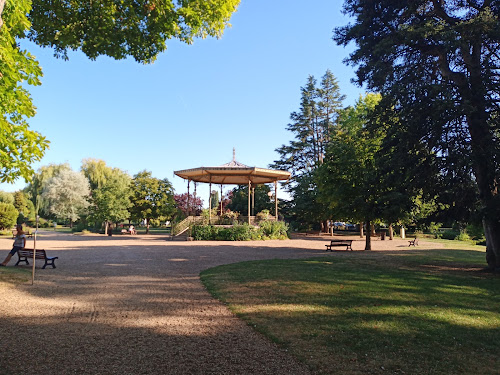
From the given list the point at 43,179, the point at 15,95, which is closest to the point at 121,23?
the point at 15,95

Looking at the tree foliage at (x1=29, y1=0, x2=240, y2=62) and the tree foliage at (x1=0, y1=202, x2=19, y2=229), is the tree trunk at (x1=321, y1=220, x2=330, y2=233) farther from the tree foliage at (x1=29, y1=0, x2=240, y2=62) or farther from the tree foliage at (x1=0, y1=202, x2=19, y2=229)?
the tree foliage at (x1=29, y1=0, x2=240, y2=62)

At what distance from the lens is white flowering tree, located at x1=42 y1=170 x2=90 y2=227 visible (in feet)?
154

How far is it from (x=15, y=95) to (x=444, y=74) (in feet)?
43.7

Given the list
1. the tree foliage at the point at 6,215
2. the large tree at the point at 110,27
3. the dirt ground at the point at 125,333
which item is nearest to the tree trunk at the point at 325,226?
the tree foliage at the point at 6,215

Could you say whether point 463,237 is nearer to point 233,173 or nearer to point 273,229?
point 273,229

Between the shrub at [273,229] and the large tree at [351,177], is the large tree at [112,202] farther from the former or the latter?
the large tree at [351,177]

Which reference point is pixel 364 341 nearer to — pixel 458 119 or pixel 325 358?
pixel 325 358

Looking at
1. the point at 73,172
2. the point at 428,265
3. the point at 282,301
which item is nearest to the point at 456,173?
the point at 428,265

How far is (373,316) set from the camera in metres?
5.56

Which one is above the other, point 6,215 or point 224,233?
point 6,215

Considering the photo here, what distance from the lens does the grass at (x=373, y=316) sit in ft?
12.7

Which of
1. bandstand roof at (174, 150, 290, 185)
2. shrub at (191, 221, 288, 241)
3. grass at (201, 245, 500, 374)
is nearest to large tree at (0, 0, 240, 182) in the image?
grass at (201, 245, 500, 374)

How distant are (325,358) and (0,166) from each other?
6122 millimetres

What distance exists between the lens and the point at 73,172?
4909cm
